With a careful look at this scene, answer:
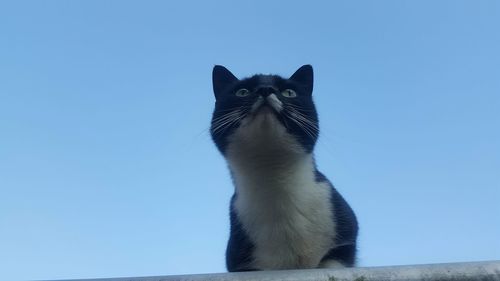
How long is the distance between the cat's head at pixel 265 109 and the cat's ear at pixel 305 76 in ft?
0.31

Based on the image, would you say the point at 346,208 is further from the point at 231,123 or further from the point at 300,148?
the point at 231,123

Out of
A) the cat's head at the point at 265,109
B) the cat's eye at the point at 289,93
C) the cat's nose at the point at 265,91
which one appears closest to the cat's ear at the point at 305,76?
the cat's head at the point at 265,109

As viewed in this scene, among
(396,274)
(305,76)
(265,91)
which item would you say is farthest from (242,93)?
(396,274)

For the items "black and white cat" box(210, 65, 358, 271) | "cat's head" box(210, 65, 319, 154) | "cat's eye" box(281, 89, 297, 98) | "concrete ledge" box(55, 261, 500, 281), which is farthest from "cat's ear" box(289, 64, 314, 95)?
"concrete ledge" box(55, 261, 500, 281)

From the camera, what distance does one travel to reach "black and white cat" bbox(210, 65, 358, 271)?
9.82ft

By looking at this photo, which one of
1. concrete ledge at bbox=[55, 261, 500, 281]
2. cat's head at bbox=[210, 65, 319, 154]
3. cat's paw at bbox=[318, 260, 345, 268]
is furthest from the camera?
cat's head at bbox=[210, 65, 319, 154]

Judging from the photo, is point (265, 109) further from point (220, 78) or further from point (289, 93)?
point (220, 78)

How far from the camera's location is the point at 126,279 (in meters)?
1.48

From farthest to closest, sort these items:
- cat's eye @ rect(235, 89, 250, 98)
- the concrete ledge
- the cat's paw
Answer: cat's eye @ rect(235, 89, 250, 98) < the cat's paw < the concrete ledge

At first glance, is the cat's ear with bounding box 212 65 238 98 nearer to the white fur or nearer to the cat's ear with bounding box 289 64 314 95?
the cat's ear with bounding box 289 64 314 95

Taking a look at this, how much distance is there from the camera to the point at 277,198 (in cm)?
312

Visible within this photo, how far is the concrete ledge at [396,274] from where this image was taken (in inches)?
53.5

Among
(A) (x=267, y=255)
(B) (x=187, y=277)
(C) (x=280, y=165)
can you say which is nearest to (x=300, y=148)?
(C) (x=280, y=165)

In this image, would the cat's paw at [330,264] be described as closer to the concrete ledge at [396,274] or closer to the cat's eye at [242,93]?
the cat's eye at [242,93]
